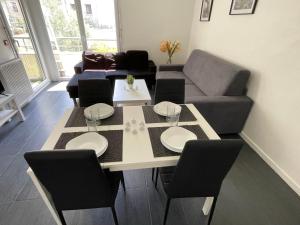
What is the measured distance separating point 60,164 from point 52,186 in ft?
0.75

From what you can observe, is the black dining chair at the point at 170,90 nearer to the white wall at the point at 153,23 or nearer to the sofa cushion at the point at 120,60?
the sofa cushion at the point at 120,60

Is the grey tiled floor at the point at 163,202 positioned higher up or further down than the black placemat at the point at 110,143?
further down

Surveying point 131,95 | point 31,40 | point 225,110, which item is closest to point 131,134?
point 131,95

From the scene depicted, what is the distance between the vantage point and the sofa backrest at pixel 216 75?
2.11m

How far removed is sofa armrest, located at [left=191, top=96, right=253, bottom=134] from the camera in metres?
2.05

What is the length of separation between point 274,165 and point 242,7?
2049mm

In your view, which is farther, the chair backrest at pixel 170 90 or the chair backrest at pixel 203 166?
the chair backrest at pixel 170 90

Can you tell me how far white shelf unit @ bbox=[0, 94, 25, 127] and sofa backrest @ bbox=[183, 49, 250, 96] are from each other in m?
2.92

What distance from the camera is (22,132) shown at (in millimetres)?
2395

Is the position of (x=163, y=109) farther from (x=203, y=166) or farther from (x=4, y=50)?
(x=4, y=50)

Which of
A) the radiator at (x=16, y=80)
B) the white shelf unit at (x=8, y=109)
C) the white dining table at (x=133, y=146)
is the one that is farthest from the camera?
the radiator at (x=16, y=80)

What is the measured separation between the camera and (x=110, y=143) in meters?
1.13

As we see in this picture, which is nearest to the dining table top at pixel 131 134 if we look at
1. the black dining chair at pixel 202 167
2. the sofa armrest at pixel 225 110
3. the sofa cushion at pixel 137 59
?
the black dining chair at pixel 202 167

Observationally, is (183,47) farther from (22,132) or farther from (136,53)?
(22,132)
